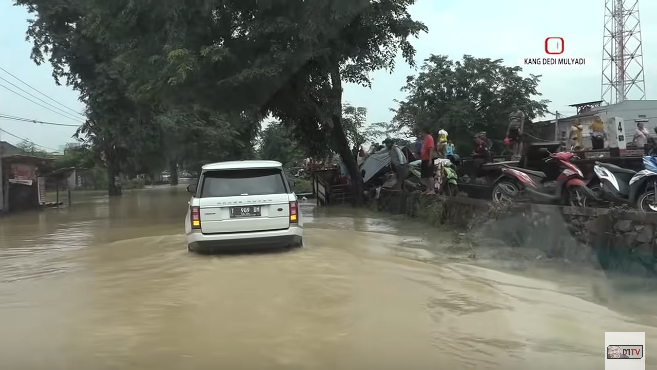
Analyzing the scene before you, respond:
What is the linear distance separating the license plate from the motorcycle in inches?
198

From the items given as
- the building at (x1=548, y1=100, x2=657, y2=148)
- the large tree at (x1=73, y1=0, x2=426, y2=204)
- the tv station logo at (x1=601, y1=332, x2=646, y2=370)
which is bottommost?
the tv station logo at (x1=601, y1=332, x2=646, y2=370)

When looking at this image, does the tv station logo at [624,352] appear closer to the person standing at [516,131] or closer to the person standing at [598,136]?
the person standing at [516,131]

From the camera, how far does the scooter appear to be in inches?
328

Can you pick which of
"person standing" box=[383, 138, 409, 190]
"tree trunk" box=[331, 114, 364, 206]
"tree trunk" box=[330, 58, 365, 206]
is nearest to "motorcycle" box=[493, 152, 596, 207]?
"person standing" box=[383, 138, 409, 190]

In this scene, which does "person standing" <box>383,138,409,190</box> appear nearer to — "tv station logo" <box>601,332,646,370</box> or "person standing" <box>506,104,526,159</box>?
"person standing" <box>506,104,526,159</box>

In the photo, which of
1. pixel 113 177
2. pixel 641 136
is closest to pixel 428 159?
pixel 641 136

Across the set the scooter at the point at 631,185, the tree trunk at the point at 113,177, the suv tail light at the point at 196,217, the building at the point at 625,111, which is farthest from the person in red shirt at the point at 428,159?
the tree trunk at the point at 113,177

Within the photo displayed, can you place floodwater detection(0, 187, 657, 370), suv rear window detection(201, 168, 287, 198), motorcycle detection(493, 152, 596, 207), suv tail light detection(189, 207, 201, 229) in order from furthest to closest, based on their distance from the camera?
motorcycle detection(493, 152, 596, 207) < suv rear window detection(201, 168, 287, 198) < suv tail light detection(189, 207, 201, 229) < floodwater detection(0, 187, 657, 370)

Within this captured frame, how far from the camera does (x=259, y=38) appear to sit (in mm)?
15305

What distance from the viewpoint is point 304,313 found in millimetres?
5711

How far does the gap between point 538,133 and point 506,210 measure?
1945 centimetres

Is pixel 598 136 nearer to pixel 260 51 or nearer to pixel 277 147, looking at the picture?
pixel 260 51

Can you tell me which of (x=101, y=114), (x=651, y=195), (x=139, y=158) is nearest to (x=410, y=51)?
(x=651, y=195)

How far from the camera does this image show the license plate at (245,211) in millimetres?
8359
